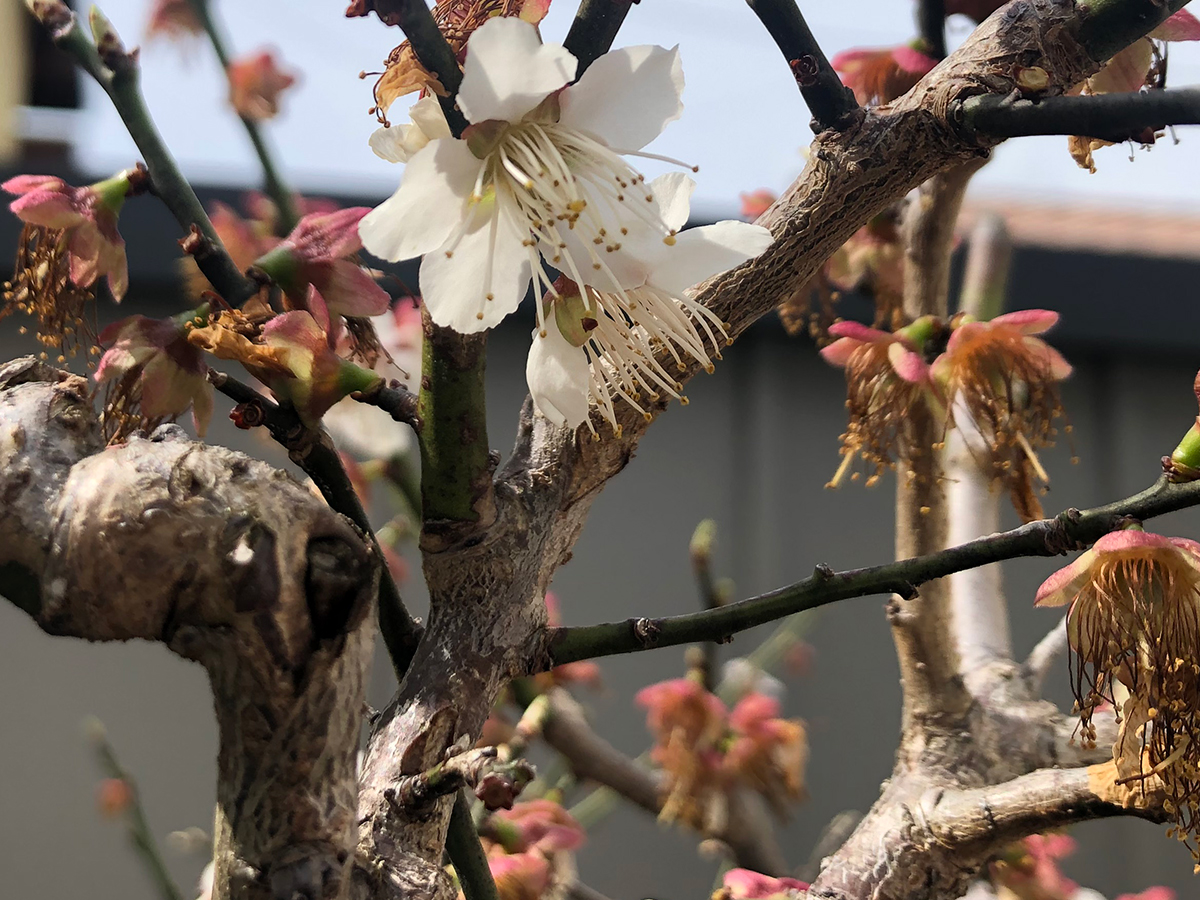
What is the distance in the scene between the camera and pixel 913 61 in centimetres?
57

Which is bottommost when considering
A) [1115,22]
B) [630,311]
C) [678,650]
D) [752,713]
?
[678,650]

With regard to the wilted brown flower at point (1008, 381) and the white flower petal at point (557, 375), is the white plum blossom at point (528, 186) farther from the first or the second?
the wilted brown flower at point (1008, 381)

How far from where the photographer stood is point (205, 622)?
27cm

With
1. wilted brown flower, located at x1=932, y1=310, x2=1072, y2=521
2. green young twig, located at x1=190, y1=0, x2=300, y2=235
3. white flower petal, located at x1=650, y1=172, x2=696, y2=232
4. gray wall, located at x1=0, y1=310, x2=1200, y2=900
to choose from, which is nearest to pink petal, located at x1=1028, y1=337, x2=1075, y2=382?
wilted brown flower, located at x1=932, y1=310, x2=1072, y2=521

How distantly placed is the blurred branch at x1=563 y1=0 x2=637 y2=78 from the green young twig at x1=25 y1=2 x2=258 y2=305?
0.13 metres

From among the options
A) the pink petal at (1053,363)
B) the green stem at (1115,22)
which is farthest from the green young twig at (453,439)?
the pink petal at (1053,363)

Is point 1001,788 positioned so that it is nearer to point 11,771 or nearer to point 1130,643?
point 1130,643

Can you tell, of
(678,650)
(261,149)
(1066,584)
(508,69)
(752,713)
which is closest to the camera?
(508,69)

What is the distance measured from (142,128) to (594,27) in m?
0.16

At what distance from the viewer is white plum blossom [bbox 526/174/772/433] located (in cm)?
30

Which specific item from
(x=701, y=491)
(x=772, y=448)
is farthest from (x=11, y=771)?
(x=772, y=448)

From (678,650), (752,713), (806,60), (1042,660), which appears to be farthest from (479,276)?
(678,650)

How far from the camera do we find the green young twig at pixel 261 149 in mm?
628

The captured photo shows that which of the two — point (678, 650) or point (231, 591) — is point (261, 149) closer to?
point (231, 591)
